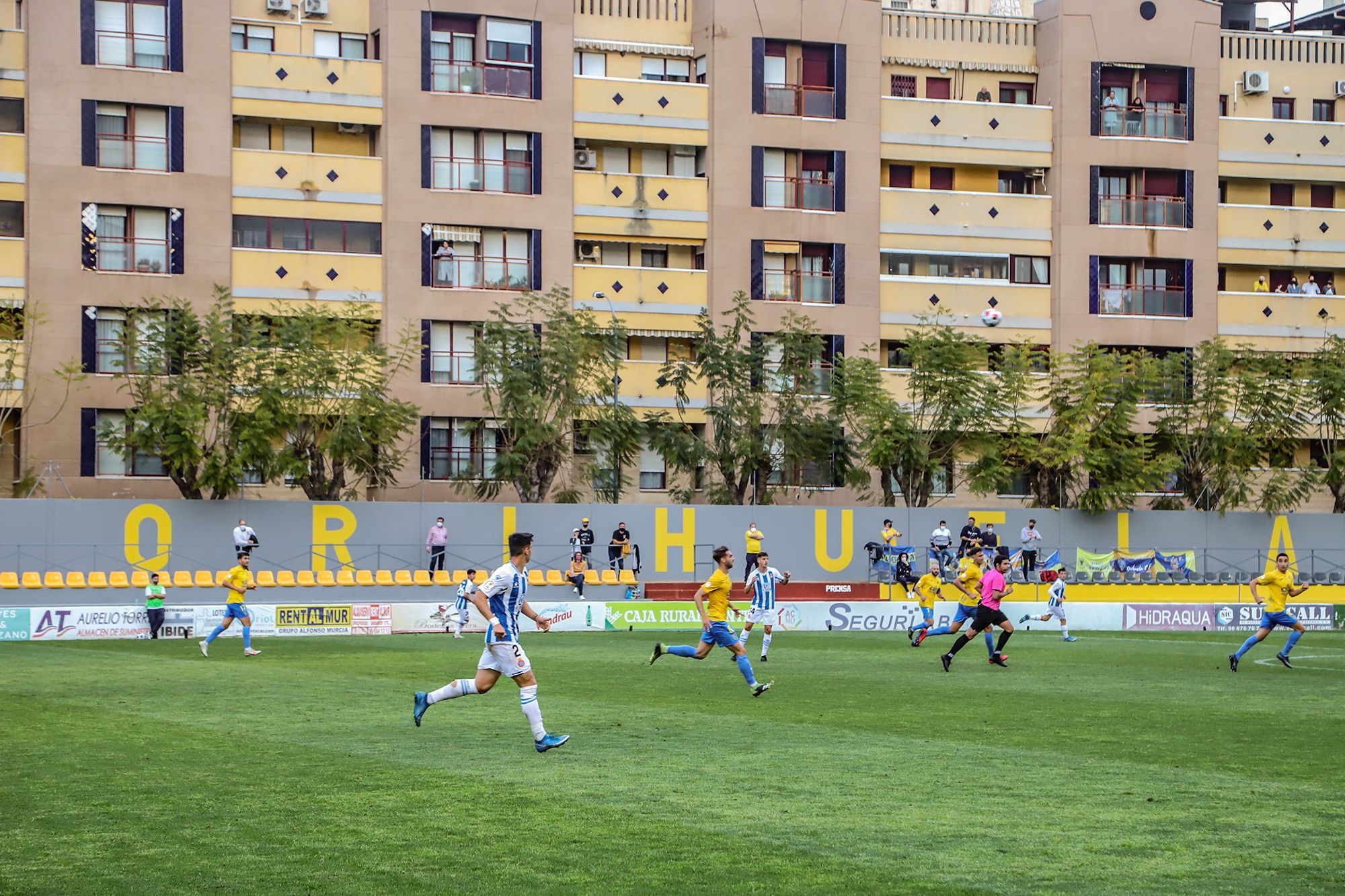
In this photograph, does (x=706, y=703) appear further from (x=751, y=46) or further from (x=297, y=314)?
(x=751, y=46)

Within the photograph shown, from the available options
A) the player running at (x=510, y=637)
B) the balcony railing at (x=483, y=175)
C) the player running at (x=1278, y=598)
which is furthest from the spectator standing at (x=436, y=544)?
the player running at (x=510, y=637)

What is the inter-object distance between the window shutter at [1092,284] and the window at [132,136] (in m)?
32.4

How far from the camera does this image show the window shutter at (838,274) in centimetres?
5591

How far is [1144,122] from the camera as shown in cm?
5834

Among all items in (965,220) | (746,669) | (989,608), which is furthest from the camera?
(965,220)

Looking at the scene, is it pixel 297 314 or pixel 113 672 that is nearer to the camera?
pixel 113 672

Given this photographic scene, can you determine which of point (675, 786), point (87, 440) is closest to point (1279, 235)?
point (87, 440)

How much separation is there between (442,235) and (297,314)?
244 inches

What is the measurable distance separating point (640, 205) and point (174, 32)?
52.8 feet

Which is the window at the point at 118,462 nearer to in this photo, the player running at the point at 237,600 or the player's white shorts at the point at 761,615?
the player running at the point at 237,600

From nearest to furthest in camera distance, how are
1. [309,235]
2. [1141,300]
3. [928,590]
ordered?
[928,590], [309,235], [1141,300]

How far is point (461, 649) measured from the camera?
3134 centimetres

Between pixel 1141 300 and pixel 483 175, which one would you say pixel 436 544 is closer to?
pixel 483 175

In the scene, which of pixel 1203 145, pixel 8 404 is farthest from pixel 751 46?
pixel 8 404
